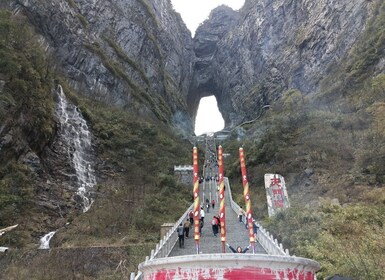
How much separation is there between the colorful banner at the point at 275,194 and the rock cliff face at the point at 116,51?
21.2 metres

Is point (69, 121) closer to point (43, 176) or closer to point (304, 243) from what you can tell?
point (43, 176)

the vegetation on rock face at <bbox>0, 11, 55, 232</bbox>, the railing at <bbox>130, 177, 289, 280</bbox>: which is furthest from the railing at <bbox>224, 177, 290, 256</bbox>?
the vegetation on rock face at <bbox>0, 11, 55, 232</bbox>

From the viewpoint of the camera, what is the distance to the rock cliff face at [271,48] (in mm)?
45969

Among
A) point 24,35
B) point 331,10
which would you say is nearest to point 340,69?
→ point 331,10

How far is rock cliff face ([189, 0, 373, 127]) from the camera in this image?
4597cm

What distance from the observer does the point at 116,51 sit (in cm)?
4609

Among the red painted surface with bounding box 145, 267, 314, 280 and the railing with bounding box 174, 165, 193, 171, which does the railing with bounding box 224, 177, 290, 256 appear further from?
the railing with bounding box 174, 165, 193, 171

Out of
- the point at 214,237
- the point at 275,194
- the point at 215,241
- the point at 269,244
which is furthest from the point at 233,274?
the point at 275,194

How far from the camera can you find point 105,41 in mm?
45719

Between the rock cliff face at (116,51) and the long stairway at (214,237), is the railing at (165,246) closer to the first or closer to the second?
the long stairway at (214,237)

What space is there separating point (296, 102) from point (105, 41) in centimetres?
2018

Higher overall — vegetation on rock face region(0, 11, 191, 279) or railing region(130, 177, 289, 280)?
vegetation on rock face region(0, 11, 191, 279)

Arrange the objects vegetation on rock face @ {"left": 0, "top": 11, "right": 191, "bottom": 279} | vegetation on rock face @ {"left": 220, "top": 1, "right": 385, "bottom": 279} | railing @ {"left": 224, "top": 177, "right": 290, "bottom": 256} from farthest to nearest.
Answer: vegetation on rock face @ {"left": 0, "top": 11, "right": 191, "bottom": 279}
vegetation on rock face @ {"left": 220, "top": 1, "right": 385, "bottom": 279}
railing @ {"left": 224, "top": 177, "right": 290, "bottom": 256}

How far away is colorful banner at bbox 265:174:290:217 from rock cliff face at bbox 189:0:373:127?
2532cm
